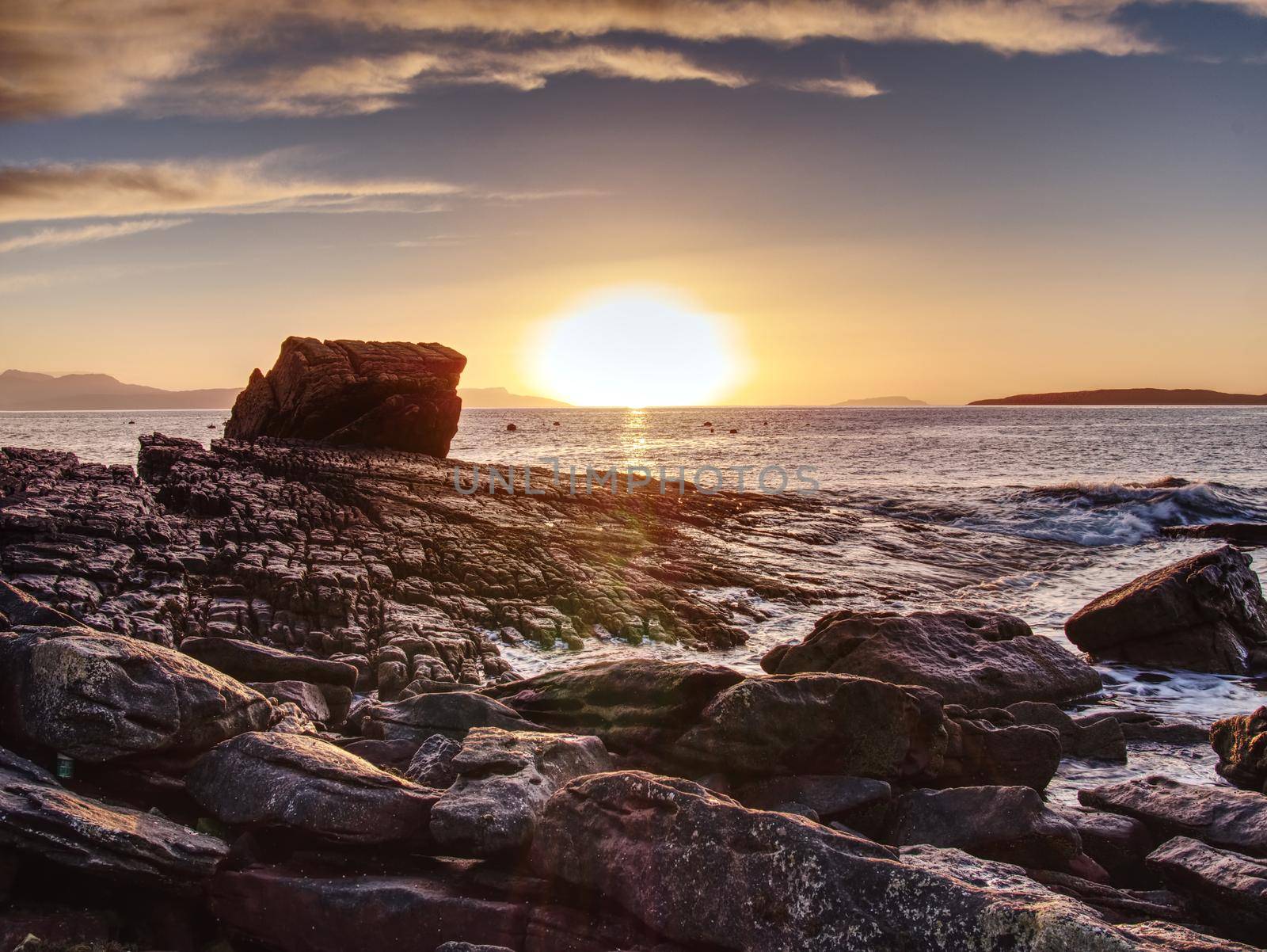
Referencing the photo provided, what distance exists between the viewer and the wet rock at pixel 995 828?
6262mm

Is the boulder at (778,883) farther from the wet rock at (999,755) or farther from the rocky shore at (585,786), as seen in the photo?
the wet rock at (999,755)

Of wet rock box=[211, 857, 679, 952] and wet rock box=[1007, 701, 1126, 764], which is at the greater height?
wet rock box=[211, 857, 679, 952]

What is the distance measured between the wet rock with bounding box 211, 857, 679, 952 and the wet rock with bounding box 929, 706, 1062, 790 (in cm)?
465

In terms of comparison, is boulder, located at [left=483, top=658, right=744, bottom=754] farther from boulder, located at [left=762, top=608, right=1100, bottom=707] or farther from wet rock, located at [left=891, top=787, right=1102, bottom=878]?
boulder, located at [left=762, top=608, right=1100, bottom=707]

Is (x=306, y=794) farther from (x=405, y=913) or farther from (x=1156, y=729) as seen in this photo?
(x=1156, y=729)

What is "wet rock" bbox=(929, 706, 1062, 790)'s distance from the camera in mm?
7973

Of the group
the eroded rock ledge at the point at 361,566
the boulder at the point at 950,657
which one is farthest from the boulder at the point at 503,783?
the boulder at the point at 950,657

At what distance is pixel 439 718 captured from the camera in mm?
8102

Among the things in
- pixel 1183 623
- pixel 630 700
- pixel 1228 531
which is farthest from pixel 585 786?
pixel 1228 531

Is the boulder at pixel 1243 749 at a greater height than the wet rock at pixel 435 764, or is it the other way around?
the wet rock at pixel 435 764

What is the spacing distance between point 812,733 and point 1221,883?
10.3 ft

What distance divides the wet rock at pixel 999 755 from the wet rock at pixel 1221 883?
6.31 ft

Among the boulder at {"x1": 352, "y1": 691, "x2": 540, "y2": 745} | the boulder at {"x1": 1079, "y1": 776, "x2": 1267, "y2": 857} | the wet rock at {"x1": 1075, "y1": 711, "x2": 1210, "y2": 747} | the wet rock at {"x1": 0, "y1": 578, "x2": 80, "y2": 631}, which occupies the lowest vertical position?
the wet rock at {"x1": 1075, "y1": 711, "x2": 1210, "y2": 747}

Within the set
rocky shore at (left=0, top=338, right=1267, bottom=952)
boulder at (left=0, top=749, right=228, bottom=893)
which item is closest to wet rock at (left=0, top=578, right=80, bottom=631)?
rocky shore at (left=0, top=338, right=1267, bottom=952)
